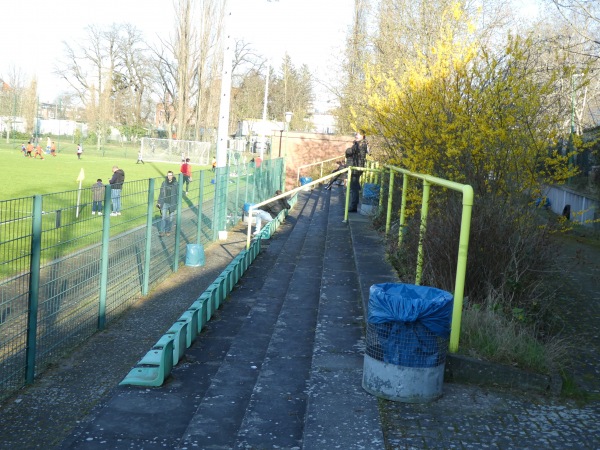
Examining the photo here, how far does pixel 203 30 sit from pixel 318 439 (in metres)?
59.5

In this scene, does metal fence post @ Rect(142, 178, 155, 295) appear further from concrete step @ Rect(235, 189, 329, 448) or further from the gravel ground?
concrete step @ Rect(235, 189, 329, 448)

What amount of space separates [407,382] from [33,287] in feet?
11.3

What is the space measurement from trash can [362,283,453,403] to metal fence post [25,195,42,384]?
10.2 ft

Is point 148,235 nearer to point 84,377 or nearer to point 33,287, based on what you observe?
point 84,377

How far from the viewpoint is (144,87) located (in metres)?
93.4

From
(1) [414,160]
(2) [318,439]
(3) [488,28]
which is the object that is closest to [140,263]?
(1) [414,160]

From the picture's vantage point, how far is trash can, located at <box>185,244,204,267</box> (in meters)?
14.1

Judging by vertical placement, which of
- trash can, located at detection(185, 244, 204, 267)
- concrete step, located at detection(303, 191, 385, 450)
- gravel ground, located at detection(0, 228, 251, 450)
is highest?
concrete step, located at detection(303, 191, 385, 450)

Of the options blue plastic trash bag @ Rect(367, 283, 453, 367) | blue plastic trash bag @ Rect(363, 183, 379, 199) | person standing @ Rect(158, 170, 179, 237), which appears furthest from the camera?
blue plastic trash bag @ Rect(363, 183, 379, 199)

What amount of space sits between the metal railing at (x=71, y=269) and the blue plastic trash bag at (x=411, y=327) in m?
3.06

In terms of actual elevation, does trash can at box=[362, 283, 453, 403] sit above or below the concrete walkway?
above

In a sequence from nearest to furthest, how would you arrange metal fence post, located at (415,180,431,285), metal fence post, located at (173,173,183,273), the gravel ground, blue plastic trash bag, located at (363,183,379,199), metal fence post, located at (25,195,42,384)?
the gravel ground
metal fence post, located at (25,195,42,384)
metal fence post, located at (415,180,431,285)
metal fence post, located at (173,173,183,273)
blue plastic trash bag, located at (363,183,379,199)

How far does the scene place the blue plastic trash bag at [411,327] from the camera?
541 centimetres

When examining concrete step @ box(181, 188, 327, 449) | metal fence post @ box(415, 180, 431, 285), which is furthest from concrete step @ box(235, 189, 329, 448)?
metal fence post @ box(415, 180, 431, 285)
